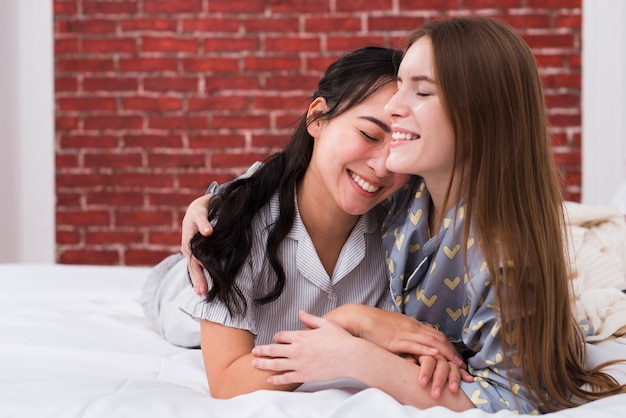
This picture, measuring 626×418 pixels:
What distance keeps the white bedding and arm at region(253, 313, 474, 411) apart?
3 centimetres

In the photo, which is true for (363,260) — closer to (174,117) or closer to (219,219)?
(219,219)

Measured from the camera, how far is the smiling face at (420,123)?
1.23 meters

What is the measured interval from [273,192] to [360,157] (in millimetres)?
210

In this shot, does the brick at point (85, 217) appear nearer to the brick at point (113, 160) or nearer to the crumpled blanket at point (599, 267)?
the brick at point (113, 160)

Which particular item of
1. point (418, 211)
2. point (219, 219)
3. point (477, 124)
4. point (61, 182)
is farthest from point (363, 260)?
point (61, 182)

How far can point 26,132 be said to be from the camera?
3.35 m

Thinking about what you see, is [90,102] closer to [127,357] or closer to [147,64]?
[147,64]

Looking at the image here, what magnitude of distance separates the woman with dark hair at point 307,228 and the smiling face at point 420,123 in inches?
3.5

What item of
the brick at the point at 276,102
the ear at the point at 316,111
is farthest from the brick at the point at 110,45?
the ear at the point at 316,111

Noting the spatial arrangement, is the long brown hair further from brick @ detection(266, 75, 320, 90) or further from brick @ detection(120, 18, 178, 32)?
brick @ detection(120, 18, 178, 32)

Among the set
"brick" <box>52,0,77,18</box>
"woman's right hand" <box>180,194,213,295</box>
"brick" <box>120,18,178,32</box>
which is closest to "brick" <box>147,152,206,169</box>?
"brick" <box>120,18,178,32</box>

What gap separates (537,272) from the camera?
3.81 feet

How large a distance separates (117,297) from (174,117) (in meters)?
1.49

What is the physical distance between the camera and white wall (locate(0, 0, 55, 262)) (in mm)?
3299
